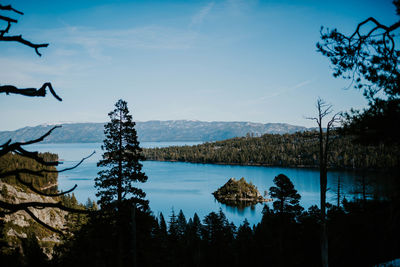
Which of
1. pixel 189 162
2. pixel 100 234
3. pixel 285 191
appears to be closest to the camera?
pixel 100 234

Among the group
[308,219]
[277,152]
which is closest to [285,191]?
[308,219]

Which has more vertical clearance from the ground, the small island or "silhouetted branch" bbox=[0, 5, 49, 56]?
"silhouetted branch" bbox=[0, 5, 49, 56]

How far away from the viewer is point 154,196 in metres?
69.9

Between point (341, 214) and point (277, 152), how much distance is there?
143 metres

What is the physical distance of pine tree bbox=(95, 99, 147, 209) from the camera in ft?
44.6

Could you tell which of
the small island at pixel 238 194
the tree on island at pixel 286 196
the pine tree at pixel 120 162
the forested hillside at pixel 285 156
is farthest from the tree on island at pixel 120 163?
the forested hillside at pixel 285 156

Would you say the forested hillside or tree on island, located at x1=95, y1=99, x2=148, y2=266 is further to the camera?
the forested hillside

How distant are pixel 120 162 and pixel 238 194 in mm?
61911

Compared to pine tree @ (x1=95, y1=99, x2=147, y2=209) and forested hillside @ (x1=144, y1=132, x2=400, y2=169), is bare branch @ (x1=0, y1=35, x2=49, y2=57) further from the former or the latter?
forested hillside @ (x1=144, y1=132, x2=400, y2=169)

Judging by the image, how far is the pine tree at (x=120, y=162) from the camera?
1359 cm

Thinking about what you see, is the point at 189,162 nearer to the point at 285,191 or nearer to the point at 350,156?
the point at 350,156

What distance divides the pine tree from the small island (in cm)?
5767

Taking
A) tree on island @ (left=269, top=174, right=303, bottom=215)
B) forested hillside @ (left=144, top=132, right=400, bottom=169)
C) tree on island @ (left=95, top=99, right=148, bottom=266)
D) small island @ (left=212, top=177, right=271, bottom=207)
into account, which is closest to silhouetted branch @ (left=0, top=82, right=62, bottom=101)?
tree on island @ (left=95, top=99, right=148, bottom=266)

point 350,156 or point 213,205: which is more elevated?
point 350,156
